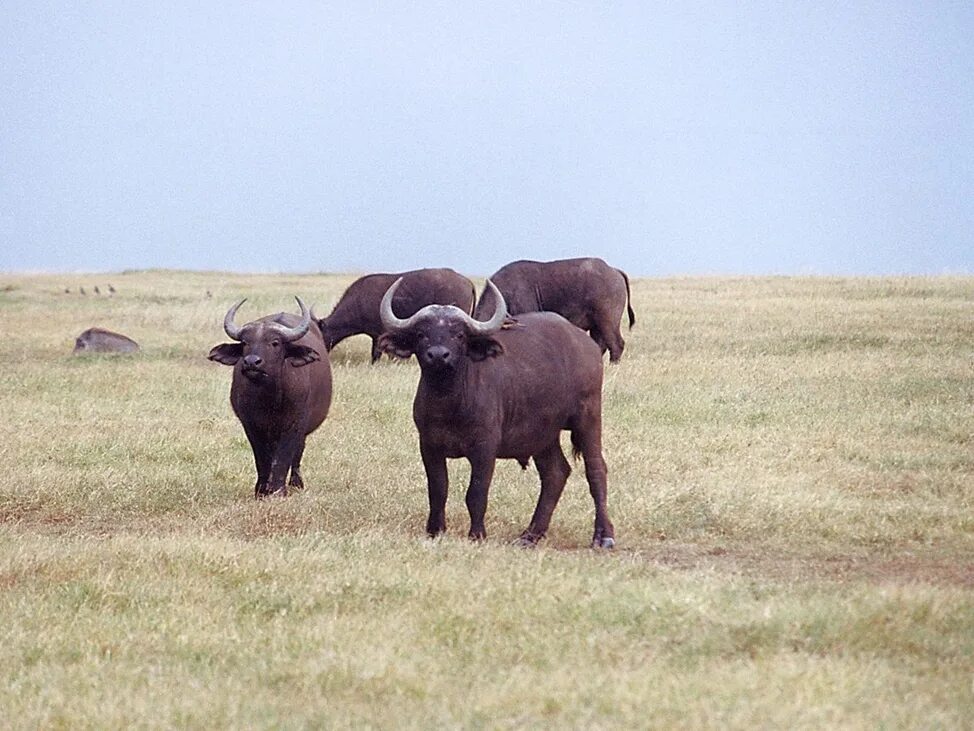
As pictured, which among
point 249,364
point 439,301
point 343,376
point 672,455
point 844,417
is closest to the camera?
point 249,364

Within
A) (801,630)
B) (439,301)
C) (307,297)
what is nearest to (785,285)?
(307,297)

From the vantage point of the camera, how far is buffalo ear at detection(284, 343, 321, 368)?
11570mm

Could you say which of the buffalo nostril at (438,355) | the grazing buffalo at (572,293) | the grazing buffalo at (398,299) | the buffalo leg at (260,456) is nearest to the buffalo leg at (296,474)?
the buffalo leg at (260,456)

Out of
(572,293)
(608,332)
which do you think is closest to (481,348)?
(608,332)

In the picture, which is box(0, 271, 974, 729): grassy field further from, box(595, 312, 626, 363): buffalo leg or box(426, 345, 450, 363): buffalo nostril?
box(595, 312, 626, 363): buffalo leg

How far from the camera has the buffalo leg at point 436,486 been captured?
975cm

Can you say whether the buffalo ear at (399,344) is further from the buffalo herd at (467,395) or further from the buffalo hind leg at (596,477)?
the buffalo hind leg at (596,477)

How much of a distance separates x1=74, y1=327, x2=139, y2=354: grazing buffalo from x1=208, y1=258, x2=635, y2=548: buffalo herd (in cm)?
1110

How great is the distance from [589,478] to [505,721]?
4531mm

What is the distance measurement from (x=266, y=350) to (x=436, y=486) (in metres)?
2.29

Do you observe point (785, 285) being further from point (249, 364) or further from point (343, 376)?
point (249, 364)

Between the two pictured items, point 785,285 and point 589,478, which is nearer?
point 589,478

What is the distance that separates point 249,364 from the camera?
A: 11188 millimetres

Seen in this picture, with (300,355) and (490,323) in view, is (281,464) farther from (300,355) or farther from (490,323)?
(490,323)
